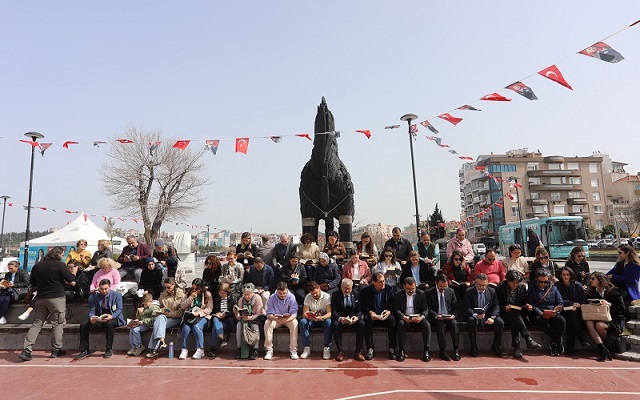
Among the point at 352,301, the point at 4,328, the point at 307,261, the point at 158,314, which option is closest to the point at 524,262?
the point at 352,301

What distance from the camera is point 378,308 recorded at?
7.08 m

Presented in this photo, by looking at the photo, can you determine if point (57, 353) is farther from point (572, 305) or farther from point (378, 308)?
point (572, 305)

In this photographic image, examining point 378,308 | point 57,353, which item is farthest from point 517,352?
point 57,353

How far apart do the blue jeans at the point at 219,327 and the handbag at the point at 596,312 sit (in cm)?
612

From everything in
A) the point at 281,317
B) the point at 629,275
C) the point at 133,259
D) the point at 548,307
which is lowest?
the point at 281,317

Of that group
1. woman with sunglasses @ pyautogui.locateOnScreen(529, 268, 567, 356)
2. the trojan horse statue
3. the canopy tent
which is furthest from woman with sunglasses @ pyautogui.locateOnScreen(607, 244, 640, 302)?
the canopy tent

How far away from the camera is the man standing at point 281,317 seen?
694 cm

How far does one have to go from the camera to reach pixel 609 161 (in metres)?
75.2

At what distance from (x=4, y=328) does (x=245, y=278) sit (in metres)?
4.70

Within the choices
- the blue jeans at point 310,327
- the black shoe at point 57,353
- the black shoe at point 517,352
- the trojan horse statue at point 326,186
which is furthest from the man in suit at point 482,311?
the black shoe at point 57,353

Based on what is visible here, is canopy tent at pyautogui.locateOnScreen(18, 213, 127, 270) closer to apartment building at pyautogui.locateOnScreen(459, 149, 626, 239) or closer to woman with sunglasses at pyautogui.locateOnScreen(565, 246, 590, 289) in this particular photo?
woman with sunglasses at pyautogui.locateOnScreen(565, 246, 590, 289)

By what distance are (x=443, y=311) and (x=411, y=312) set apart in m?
0.56

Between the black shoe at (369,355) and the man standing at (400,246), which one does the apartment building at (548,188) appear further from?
the black shoe at (369,355)

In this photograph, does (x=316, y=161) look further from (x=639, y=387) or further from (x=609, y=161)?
(x=609, y=161)
